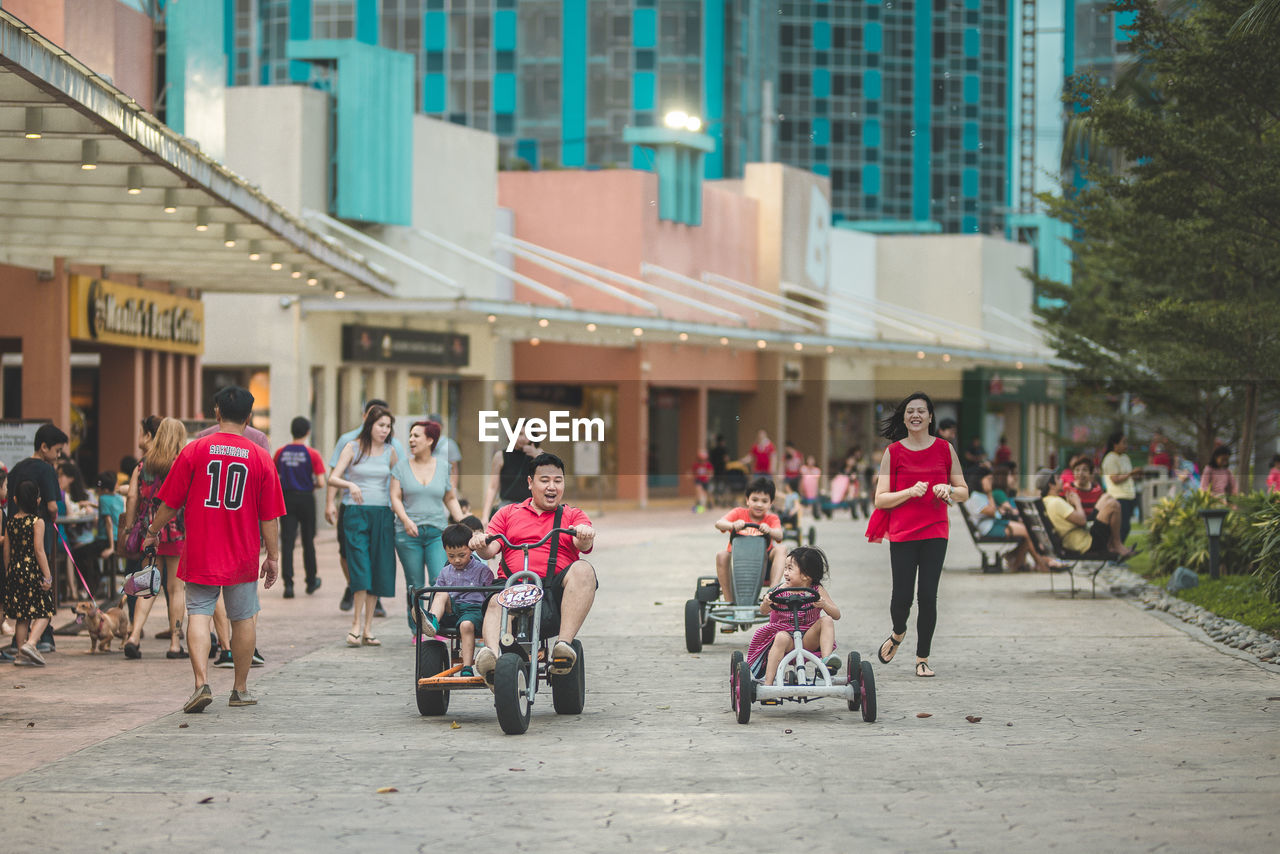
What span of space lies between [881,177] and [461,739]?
84938 mm

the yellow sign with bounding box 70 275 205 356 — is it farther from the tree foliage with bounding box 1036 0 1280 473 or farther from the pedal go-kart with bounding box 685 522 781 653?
the tree foliage with bounding box 1036 0 1280 473

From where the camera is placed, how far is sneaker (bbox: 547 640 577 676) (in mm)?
8164

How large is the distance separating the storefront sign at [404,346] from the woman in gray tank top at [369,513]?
17169 millimetres

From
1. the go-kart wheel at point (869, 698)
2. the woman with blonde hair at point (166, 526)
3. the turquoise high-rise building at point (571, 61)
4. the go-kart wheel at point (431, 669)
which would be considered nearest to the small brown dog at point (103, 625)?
the woman with blonde hair at point (166, 526)

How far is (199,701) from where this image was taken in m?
8.55

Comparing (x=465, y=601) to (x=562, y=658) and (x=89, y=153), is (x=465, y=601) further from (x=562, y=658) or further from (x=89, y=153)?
(x=89, y=153)

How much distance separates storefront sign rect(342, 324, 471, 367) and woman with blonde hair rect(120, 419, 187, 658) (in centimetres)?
1774

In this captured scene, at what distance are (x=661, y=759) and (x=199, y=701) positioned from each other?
8.81ft

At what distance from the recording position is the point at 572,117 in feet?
235

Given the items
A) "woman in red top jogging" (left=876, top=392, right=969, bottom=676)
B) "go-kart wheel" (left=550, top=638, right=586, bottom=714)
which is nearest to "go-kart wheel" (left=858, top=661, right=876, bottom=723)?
"go-kart wheel" (left=550, top=638, right=586, bottom=714)

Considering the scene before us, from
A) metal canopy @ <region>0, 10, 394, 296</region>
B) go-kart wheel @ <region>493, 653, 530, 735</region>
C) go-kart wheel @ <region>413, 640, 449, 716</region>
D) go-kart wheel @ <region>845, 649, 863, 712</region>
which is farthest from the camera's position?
metal canopy @ <region>0, 10, 394, 296</region>

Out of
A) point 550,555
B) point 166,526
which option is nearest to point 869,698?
point 550,555

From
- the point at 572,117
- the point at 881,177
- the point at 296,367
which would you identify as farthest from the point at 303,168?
the point at 881,177

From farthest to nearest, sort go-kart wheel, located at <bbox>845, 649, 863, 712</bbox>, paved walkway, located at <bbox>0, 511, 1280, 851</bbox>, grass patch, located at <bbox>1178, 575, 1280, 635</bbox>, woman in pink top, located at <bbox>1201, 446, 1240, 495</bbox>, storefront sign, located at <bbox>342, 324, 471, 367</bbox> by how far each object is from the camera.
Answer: storefront sign, located at <bbox>342, 324, 471, 367</bbox>, woman in pink top, located at <bbox>1201, 446, 1240, 495</bbox>, grass patch, located at <bbox>1178, 575, 1280, 635</bbox>, go-kart wheel, located at <bbox>845, 649, 863, 712</bbox>, paved walkway, located at <bbox>0, 511, 1280, 851</bbox>
